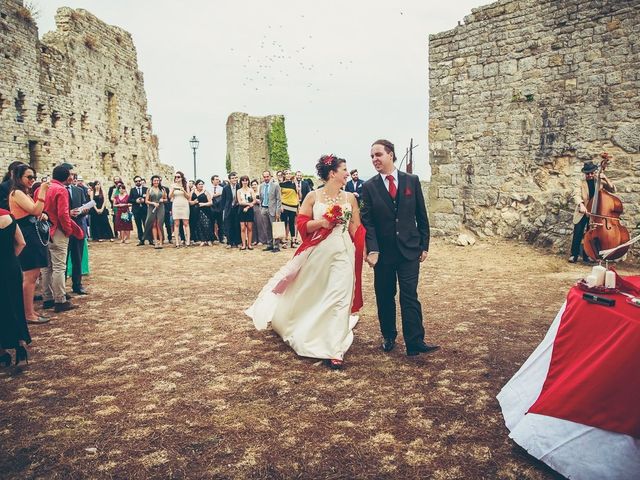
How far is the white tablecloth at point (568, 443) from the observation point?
2.38 meters

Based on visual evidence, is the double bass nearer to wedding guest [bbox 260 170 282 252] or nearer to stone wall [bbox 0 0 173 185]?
wedding guest [bbox 260 170 282 252]

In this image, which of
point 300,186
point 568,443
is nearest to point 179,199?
point 300,186

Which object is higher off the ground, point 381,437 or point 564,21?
point 564,21

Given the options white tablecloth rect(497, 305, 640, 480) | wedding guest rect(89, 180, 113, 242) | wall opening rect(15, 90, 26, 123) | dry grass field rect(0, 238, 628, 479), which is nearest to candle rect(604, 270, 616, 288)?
white tablecloth rect(497, 305, 640, 480)

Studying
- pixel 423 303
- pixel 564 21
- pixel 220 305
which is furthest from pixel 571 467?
pixel 564 21

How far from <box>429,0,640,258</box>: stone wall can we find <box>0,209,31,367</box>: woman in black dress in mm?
10165

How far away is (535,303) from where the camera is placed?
6582 mm

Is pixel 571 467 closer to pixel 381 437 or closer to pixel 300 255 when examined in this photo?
pixel 381 437

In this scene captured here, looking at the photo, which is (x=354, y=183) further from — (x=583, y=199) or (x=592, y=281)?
(x=592, y=281)

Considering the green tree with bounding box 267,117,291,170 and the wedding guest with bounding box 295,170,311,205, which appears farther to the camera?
the green tree with bounding box 267,117,291,170

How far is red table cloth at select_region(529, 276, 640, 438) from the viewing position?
7.70 ft

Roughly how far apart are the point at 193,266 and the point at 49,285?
359 centimetres

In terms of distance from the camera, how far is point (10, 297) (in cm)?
433

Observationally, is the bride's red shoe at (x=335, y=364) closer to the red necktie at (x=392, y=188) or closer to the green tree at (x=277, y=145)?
the red necktie at (x=392, y=188)
